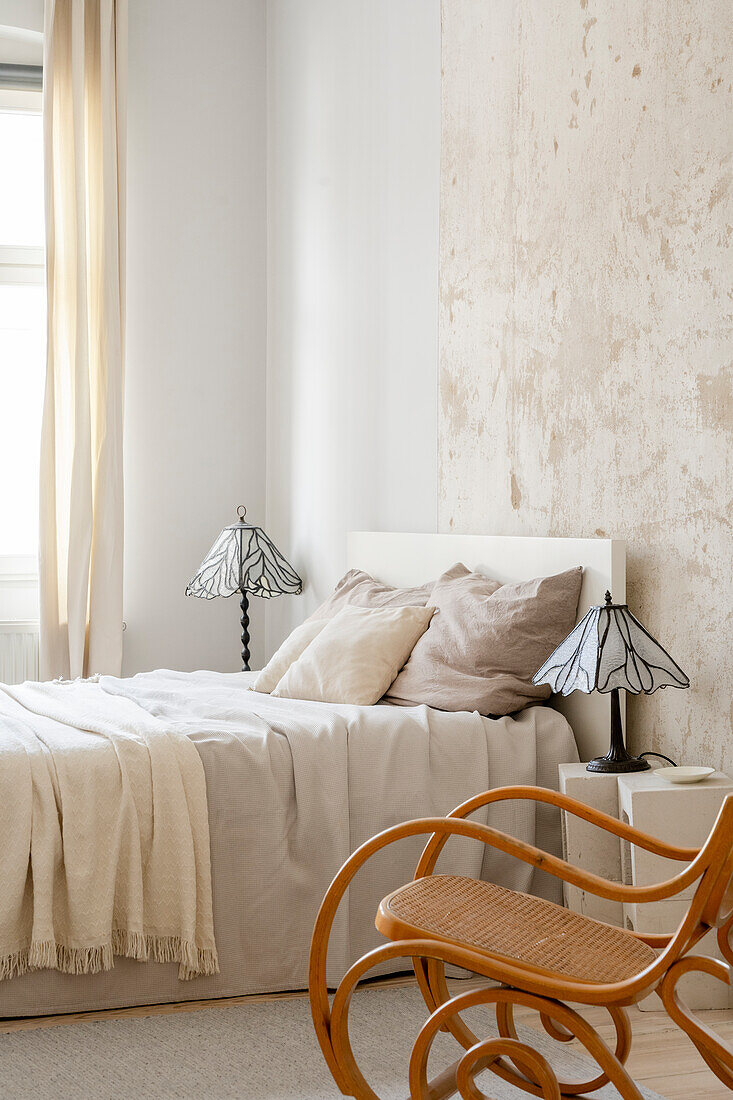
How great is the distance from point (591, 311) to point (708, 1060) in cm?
166

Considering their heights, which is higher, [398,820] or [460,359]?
[460,359]

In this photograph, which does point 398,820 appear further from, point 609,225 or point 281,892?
point 609,225

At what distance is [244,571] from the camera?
434 centimetres

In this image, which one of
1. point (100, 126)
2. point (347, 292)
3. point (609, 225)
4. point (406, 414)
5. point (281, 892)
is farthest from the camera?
point (100, 126)

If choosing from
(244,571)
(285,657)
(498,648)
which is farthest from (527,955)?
(244,571)

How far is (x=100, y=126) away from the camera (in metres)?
4.72

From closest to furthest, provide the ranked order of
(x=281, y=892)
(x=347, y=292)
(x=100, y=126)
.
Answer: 1. (x=281, y=892)
2. (x=347, y=292)
3. (x=100, y=126)

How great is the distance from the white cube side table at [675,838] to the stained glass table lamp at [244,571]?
2.38 meters

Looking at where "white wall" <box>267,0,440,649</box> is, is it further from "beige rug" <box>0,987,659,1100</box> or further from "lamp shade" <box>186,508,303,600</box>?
"beige rug" <box>0,987,659,1100</box>

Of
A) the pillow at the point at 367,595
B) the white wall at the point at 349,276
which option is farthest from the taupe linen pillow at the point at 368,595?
the white wall at the point at 349,276

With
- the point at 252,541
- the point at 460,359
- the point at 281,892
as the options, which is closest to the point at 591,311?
the point at 460,359

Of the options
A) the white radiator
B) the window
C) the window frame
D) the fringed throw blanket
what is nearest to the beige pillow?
the fringed throw blanket

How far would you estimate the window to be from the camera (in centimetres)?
484

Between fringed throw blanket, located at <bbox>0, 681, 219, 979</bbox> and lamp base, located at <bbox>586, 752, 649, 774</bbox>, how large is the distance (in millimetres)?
779
